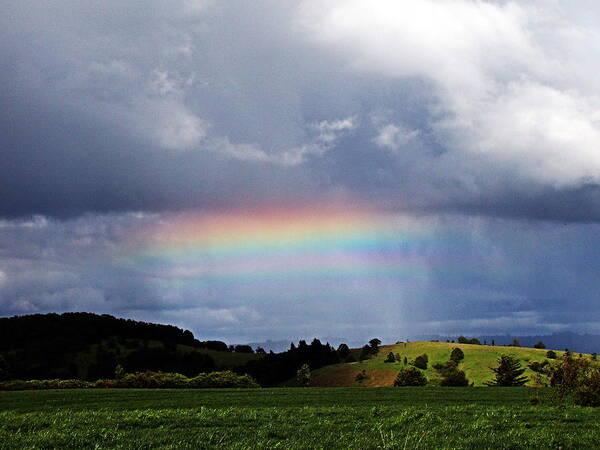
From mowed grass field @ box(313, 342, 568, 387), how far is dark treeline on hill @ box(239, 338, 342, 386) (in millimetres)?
7708

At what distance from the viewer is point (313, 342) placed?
17938 centimetres

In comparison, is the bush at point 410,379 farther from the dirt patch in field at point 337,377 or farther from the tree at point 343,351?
the tree at point 343,351

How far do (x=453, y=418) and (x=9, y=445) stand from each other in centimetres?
1774

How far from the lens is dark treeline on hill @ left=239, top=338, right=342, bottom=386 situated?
15562 cm

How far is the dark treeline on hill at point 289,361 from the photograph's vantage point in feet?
511

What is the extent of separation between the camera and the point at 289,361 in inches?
6378

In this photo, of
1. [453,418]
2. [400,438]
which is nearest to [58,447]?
[400,438]

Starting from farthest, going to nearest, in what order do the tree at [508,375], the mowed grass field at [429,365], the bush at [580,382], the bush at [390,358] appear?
the bush at [390,358] → the mowed grass field at [429,365] → the tree at [508,375] → the bush at [580,382]

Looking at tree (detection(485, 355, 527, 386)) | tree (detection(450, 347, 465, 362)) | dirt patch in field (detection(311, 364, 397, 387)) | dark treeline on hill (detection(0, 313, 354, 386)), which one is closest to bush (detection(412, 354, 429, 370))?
tree (detection(450, 347, 465, 362))

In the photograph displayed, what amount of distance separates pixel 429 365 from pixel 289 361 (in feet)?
135

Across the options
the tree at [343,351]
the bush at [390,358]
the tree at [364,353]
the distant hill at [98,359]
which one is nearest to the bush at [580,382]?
the bush at [390,358]

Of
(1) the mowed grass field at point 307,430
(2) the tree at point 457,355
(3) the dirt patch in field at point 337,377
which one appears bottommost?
(3) the dirt patch in field at point 337,377

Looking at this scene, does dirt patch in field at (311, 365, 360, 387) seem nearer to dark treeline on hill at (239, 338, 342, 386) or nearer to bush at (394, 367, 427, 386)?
dark treeline on hill at (239, 338, 342, 386)

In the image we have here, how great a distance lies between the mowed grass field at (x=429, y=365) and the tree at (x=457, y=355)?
1.20m
